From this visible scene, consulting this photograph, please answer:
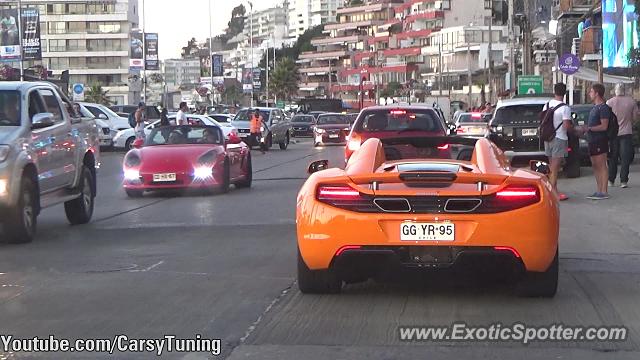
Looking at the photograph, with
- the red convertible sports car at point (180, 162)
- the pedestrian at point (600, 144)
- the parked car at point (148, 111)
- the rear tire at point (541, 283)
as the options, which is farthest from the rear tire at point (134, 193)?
the parked car at point (148, 111)

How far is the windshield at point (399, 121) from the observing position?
54.9 ft

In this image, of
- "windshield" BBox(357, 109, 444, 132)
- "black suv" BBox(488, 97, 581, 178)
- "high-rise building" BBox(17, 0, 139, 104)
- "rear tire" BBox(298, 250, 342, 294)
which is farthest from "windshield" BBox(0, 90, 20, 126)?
"high-rise building" BBox(17, 0, 139, 104)

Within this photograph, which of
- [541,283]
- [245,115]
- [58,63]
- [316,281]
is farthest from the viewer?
[58,63]

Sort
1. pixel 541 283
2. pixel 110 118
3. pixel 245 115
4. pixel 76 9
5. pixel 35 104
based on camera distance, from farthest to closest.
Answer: pixel 76 9 → pixel 245 115 → pixel 110 118 → pixel 35 104 → pixel 541 283

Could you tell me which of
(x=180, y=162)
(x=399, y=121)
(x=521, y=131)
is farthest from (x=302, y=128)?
(x=399, y=121)

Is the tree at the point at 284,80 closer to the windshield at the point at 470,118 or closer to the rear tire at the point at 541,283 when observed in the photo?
the windshield at the point at 470,118

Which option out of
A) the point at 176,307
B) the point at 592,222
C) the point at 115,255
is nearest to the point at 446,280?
the point at 176,307

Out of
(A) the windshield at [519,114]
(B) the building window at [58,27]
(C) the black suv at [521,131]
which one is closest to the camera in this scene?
(C) the black suv at [521,131]

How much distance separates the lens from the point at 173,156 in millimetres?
17406

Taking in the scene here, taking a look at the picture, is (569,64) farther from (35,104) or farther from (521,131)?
(35,104)

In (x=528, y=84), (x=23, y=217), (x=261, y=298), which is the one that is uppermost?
(x=528, y=84)

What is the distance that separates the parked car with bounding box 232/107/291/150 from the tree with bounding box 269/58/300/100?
9725 centimetres

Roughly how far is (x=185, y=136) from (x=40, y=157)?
22.7ft

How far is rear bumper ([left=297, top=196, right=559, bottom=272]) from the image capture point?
699 cm
